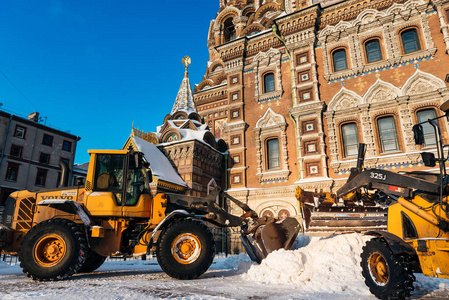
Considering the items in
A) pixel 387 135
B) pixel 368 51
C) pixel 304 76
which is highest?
pixel 368 51

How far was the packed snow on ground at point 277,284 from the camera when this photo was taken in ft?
14.4

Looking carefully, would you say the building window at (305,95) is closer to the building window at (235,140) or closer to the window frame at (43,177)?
the building window at (235,140)

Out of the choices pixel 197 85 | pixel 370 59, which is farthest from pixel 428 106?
pixel 197 85

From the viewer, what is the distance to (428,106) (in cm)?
1405

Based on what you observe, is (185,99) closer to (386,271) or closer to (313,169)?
(313,169)

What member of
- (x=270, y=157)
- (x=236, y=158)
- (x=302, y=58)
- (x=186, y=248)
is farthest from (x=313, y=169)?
(x=186, y=248)

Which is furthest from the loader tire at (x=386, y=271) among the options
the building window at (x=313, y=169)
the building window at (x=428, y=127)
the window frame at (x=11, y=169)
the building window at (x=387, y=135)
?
the window frame at (x=11, y=169)

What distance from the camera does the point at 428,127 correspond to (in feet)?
46.4

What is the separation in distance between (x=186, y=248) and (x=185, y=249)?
3 cm

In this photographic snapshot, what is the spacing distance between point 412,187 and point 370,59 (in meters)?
14.3

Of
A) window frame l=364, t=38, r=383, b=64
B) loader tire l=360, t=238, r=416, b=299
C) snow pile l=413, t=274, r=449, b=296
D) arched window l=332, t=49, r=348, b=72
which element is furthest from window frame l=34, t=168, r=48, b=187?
snow pile l=413, t=274, r=449, b=296

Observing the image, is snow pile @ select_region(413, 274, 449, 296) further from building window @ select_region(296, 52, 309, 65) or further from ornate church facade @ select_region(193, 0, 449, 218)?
building window @ select_region(296, 52, 309, 65)

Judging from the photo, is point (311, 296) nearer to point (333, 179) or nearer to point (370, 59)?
point (333, 179)

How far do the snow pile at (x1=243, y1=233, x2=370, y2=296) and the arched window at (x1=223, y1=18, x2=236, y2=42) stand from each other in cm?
2576
